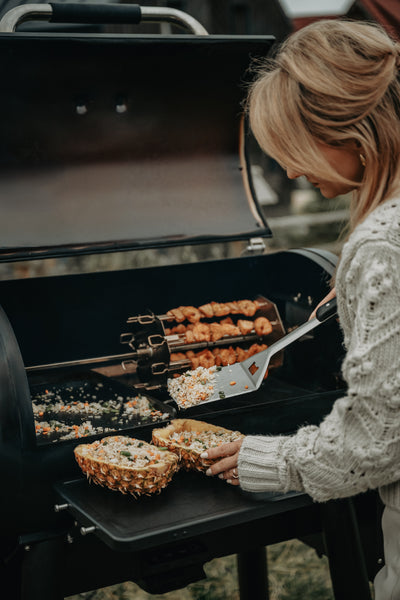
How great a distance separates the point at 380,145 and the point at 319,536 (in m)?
1.42

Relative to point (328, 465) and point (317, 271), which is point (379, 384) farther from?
point (317, 271)

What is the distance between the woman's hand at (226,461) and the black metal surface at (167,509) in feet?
0.11

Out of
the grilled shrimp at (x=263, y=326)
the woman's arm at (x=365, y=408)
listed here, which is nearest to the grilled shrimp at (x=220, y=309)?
the grilled shrimp at (x=263, y=326)

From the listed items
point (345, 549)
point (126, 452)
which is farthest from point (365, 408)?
point (345, 549)

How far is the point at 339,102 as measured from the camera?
1174 mm

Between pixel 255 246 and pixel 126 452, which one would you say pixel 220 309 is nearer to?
pixel 255 246

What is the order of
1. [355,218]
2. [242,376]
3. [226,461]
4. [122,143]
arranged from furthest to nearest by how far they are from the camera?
[122,143] → [242,376] → [226,461] → [355,218]

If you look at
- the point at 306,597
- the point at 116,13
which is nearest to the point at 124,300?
the point at 116,13

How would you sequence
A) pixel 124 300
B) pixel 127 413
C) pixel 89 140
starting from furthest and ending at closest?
pixel 124 300, pixel 89 140, pixel 127 413

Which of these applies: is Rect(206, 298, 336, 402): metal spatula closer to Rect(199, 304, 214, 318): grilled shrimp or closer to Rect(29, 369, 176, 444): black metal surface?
Rect(29, 369, 176, 444): black metal surface

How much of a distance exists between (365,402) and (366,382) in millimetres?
38

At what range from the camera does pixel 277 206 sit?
816 centimetres

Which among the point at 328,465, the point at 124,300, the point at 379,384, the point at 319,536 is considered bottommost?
the point at 319,536

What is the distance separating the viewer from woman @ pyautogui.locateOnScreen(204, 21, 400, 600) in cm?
108
